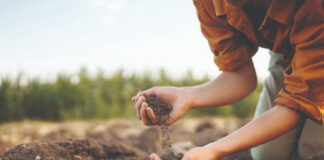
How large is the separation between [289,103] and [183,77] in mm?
4696

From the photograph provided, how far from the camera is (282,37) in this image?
162 centimetres

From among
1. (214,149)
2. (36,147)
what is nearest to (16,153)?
(36,147)

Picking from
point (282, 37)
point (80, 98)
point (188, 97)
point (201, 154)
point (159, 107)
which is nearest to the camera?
point (201, 154)

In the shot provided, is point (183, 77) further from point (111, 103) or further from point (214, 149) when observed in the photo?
point (214, 149)

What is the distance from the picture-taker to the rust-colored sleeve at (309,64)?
1407 mm

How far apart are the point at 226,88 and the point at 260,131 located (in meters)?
0.48

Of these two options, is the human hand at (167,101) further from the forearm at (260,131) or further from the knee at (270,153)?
the knee at (270,153)

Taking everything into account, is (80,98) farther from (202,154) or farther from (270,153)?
(202,154)

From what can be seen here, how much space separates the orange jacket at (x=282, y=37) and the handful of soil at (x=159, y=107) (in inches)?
17.7

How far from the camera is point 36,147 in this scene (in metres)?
1.81

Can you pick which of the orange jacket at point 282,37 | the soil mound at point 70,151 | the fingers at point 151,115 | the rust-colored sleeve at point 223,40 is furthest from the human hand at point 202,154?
the soil mound at point 70,151

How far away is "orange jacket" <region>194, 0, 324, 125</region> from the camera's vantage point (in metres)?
1.42

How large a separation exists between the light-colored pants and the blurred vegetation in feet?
10.8

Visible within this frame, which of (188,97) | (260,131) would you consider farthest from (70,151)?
(260,131)
